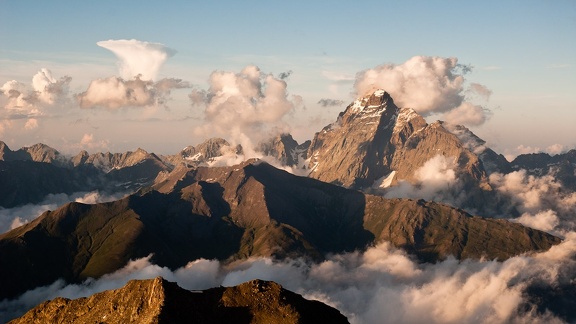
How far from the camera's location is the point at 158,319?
199750mm
